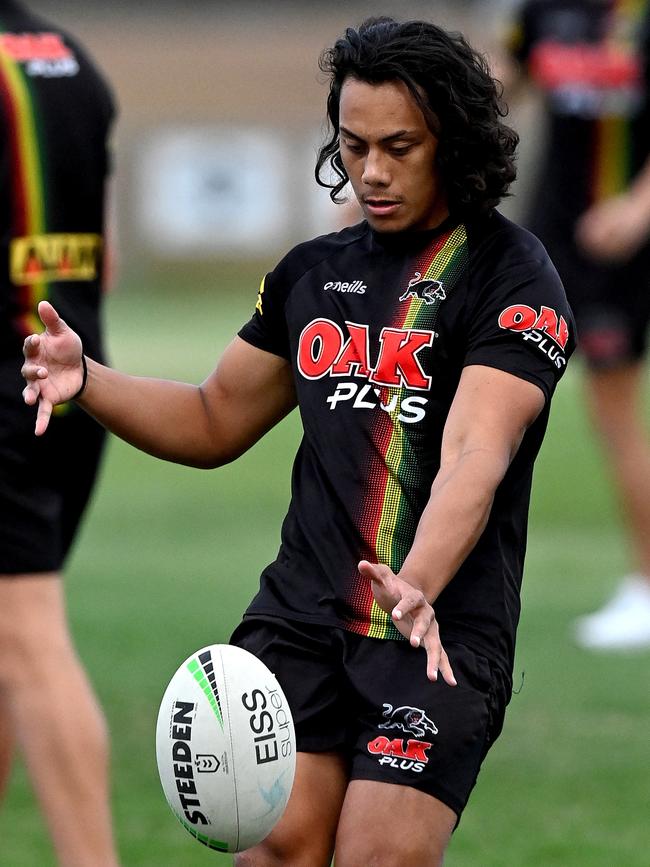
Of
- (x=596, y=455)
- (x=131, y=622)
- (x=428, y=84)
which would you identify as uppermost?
(x=428, y=84)

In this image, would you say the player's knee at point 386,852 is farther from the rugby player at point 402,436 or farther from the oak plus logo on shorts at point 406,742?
the oak plus logo on shorts at point 406,742

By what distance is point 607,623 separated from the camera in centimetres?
757

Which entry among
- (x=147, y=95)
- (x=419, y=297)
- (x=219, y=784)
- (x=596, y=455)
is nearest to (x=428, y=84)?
(x=419, y=297)

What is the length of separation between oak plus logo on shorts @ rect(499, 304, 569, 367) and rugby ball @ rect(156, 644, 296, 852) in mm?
865

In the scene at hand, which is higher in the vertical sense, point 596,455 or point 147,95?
point 596,455

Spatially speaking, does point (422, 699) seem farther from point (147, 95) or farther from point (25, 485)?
point (147, 95)

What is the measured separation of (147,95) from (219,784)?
101 feet

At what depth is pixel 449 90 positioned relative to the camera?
3635 mm

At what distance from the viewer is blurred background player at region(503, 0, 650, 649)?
298 inches

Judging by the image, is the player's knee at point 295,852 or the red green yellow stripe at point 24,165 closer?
the player's knee at point 295,852

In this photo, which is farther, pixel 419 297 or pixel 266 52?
pixel 266 52

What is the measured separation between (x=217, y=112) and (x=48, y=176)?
95.8ft

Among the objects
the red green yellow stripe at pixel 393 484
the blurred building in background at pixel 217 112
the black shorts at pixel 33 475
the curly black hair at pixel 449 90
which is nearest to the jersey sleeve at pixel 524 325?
the red green yellow stripe at pixel 393 484

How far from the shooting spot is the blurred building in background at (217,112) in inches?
1259
